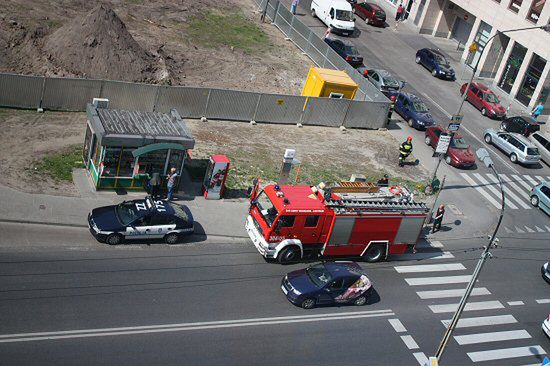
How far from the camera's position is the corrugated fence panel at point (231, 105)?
3684 cm

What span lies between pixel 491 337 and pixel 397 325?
3.88 metres

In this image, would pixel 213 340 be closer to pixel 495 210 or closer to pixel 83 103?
pixel 83 103

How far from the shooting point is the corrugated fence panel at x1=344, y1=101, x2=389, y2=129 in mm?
41750

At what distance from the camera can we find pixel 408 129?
1732 inches

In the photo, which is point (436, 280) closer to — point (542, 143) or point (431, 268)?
point (431, 268)

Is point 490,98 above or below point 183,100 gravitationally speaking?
above

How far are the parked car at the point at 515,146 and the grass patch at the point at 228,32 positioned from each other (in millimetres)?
17112

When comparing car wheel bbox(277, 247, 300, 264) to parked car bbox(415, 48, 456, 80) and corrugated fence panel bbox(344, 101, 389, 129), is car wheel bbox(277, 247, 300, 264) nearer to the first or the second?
corrugated fence panel bbox(344, 101, 389, 129)

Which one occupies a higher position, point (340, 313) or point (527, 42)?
point (527, 42)

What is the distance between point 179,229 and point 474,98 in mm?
31461

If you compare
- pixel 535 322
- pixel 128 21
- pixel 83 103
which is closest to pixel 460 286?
pixel 535 322

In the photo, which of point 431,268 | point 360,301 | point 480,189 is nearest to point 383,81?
point 480,189

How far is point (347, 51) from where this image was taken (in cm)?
4969

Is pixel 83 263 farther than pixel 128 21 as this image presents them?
No
